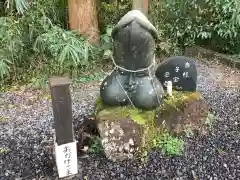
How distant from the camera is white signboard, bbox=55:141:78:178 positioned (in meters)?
2.27

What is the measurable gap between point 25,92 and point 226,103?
2.26 m

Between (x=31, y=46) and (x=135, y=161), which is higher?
(x=31, y=46)

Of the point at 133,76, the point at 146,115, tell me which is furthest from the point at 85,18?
the point at 146,115

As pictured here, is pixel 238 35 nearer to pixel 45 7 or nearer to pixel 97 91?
pixel 97 91

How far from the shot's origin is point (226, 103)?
3400 millimetres

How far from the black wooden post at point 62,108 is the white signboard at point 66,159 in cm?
4

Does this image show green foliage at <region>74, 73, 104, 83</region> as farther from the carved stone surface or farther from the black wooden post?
the black wooden post

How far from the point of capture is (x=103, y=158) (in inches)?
100

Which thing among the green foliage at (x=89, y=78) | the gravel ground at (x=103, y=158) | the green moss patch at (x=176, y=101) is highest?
the green moss patch at (x=176, y=101)

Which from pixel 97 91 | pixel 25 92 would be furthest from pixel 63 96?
pixel 25 92

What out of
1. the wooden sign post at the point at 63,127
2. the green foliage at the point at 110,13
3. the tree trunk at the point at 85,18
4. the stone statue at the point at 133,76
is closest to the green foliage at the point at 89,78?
the tree trunk at the point at 85,18

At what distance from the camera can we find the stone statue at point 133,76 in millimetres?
2371

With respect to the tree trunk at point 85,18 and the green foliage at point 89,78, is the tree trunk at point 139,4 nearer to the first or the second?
the tree trunk at point 85,18

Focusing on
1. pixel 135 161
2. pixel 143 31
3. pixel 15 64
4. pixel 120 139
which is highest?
pixel 143 31
